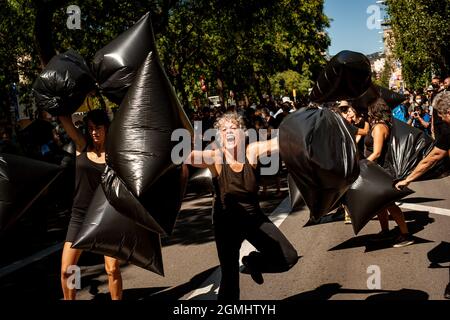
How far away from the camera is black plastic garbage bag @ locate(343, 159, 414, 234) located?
538 centimetres

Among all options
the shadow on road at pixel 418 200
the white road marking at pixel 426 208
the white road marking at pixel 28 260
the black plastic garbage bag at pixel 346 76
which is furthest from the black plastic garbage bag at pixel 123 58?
the shadow on road at pixel 418 200

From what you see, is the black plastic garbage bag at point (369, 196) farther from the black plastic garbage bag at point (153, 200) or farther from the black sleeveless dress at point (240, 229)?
the black plastic garbage bag at point (153, 200)

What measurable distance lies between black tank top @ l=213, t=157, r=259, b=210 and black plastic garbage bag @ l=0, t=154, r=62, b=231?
139cm

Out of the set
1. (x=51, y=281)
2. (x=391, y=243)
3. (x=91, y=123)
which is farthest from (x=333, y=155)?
(x=51, y=281)

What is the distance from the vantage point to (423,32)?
87.9 feet

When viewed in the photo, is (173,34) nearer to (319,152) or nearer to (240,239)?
(240,239)

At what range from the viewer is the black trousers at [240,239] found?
13.0ft

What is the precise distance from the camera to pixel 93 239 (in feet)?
13.0

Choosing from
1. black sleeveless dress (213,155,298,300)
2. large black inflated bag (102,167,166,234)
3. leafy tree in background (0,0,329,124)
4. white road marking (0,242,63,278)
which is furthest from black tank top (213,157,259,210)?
leafy tree in background (0,0,329,124)

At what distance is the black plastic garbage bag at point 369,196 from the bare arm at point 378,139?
74 centimetres

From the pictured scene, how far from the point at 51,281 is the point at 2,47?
591 inches

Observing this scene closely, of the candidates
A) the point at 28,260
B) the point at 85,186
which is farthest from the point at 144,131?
the point at 28,260

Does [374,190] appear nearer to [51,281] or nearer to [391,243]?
[391,243]

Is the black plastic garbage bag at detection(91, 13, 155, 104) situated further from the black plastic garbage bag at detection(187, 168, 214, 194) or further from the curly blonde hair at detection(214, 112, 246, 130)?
the black plastic garbage bag at detection(187, 168, 214, 194)
